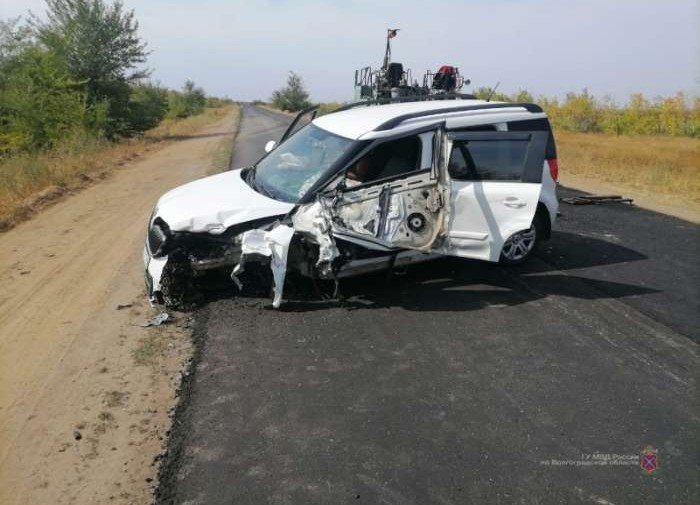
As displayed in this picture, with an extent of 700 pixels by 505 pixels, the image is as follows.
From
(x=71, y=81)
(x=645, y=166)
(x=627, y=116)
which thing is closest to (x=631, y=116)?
(x=627, y=116)

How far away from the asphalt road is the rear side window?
1482 millimetres

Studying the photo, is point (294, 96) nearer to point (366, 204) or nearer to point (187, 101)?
point (187, 101)

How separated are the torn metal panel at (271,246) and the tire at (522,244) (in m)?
2.73

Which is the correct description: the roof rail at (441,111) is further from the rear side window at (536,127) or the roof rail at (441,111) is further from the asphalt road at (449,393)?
the asphalt road at (449,393)

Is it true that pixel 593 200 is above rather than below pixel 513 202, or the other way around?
below

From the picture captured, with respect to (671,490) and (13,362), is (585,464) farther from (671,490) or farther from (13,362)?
(13,362)

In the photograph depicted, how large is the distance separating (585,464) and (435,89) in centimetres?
1412

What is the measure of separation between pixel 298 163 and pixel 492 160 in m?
2.19

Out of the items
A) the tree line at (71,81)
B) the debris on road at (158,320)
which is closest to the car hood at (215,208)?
the debris on road at (158,320)

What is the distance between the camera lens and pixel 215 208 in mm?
5320

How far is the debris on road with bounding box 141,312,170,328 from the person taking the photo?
5133 mm

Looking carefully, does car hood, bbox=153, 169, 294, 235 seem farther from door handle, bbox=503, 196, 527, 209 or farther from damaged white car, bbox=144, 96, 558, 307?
door handle, bbox=503, 196, 527, 209

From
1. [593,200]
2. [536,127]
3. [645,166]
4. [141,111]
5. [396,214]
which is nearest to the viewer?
[396,214]

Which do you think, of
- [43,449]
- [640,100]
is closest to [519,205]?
[43,449]
